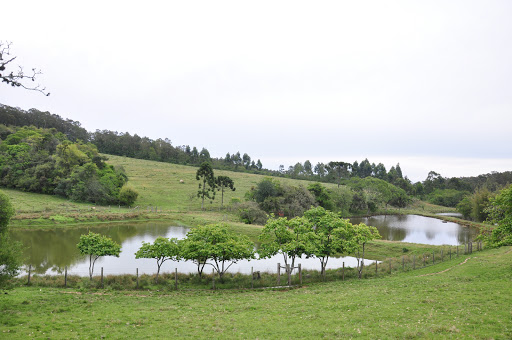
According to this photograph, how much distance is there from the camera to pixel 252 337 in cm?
1170

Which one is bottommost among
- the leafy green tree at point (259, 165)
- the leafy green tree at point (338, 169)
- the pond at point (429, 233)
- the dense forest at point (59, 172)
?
the pond at point (429, 233)

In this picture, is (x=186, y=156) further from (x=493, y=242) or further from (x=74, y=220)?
(x=493, y=242)

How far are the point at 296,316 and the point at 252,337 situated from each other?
3.31 meters

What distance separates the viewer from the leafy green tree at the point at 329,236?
2480 centimetres

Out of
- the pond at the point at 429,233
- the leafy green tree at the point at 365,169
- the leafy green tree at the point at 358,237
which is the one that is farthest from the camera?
the leafy green tree at the point at 365,169

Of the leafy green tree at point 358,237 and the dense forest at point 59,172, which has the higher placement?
the dense forest at point 59,172

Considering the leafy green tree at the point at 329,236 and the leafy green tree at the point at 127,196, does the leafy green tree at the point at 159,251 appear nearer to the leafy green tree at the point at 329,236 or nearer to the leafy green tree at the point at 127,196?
the leafy green tree at the point at 329,236

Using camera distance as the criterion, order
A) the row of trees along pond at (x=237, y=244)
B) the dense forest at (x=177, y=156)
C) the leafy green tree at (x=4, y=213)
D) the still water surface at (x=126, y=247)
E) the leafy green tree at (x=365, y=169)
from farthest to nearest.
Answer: the leafy green tree at (x=365, y=169) → the dense forest at (x=177, y=156) → the still water surface at (x=126, y=247) → the row of trees along pond at (x=237, y=244) → the leafy green tree at (x=4, y=213)

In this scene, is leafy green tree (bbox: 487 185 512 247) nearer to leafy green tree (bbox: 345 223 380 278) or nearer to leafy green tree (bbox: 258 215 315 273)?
leafy green tree (bbox: 345 223 380 278)

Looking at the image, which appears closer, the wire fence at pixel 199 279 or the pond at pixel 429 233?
the wire fence at pixel 199 279

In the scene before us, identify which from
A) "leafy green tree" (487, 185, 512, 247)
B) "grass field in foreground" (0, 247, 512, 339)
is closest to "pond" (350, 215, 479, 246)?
"leafy green tree" (487, 185, 512, 247)

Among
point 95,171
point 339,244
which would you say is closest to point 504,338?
point 339,244

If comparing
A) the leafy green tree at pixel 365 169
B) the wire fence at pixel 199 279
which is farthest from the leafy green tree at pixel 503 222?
the leafy green tree at pixel 365 169

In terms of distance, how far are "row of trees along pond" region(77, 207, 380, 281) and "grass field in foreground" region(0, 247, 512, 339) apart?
2892 millimetres
